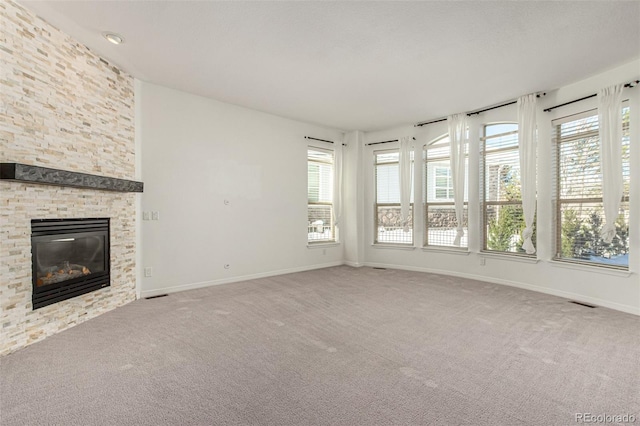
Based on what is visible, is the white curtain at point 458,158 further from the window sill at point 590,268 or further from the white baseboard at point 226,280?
the white baseboard at point 226,280

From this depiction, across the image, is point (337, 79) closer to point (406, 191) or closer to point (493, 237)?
point (406, 191)

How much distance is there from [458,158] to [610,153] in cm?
202

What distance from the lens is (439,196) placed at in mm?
5949

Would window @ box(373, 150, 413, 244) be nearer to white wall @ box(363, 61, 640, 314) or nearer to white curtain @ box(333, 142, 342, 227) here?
white wall @ box(363, 61, 640, 314)

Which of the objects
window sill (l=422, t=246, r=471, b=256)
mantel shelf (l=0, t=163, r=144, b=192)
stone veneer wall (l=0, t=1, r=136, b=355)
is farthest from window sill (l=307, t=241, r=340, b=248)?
mantel shelf (l=0, t=163, r=144, b=192)

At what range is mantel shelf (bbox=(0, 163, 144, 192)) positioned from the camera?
8.20ft

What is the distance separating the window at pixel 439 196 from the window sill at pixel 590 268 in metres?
1.66

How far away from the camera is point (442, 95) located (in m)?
4.62

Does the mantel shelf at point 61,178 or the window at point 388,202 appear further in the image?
the window at point 388,202

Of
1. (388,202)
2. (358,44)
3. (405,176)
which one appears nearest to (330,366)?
(358,44)

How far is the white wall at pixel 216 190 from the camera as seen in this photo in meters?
4.36

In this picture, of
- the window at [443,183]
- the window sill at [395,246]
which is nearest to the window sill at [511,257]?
the window at [443,183]

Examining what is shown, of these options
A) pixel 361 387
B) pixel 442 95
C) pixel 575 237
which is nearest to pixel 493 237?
pixel 575 237

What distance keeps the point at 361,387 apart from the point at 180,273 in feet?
11.4
